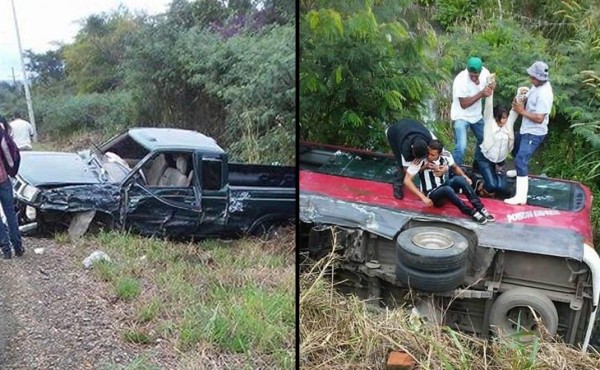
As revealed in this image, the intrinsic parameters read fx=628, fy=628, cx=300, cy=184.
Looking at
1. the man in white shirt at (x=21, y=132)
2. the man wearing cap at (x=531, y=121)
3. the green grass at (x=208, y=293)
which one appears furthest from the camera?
the man wearing cap at (x=531, y=121)

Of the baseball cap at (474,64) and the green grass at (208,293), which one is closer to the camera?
the green grass at (208,293)

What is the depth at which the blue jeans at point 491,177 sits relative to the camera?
73.8 inches

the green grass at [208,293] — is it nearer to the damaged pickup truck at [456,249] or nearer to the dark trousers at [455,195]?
the damaged pickup truck at [456,249]

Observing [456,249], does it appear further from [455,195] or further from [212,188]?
[212,188]

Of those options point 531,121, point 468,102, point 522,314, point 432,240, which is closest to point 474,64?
point 468,102

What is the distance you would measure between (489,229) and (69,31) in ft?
4.11

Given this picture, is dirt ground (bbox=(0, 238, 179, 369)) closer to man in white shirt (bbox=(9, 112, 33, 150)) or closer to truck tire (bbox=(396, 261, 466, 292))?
man in white shirt (bbox=(9, 112, 33, 150))

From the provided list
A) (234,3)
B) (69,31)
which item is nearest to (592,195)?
(234,3)

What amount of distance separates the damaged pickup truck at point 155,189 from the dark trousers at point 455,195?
49 centimetres

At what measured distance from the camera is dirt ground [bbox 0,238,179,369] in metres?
1.51

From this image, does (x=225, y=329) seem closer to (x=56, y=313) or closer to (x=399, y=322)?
(x=56, y=313)

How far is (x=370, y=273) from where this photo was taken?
1.95 m

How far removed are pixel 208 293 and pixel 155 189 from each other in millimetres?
308

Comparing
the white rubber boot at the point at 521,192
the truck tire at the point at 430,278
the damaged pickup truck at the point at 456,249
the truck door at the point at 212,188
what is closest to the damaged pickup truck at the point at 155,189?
the truck door at the point at 212,188
